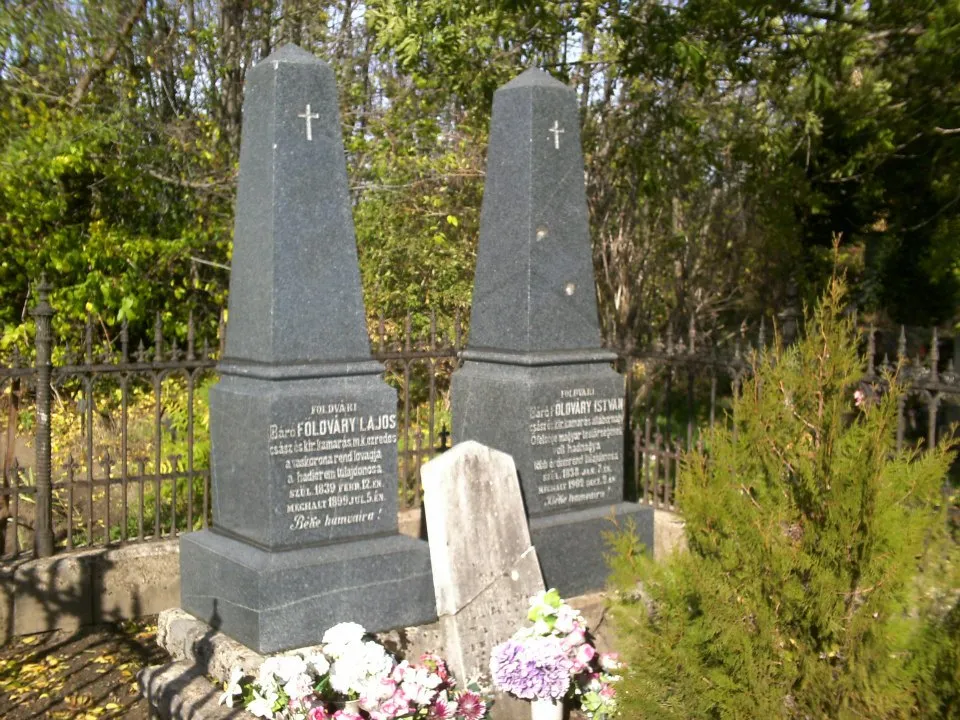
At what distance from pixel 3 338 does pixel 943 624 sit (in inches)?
398

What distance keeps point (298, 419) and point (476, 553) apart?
1107 mm

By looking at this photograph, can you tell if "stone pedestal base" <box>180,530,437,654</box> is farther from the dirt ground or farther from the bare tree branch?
the bare tree branch

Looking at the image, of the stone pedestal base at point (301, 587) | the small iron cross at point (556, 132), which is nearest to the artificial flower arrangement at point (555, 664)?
the stone pedestal base at point (301, 587)

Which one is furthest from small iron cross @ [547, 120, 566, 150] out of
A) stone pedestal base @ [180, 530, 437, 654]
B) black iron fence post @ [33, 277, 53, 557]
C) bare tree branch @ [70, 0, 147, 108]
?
bare tree branch @ [70, 0, 147, 108]

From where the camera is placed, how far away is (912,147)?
38.4 feet

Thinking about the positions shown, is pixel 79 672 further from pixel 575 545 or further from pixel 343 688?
pixel 575 545

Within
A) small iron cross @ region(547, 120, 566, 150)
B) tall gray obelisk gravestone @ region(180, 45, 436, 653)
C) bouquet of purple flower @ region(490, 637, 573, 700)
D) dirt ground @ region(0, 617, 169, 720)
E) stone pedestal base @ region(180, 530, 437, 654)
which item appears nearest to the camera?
bouquet of purple flower @ region(490, 637, 573, 700)

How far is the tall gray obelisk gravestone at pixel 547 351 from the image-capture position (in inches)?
239

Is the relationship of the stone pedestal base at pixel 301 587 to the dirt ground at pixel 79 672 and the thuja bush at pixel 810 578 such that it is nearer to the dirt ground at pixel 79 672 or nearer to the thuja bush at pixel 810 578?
the dirt ground at pixel 79 672

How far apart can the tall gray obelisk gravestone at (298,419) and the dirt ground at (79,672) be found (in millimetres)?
601

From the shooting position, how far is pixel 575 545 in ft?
19.9

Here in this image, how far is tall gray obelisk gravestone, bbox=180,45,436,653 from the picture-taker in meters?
5.12

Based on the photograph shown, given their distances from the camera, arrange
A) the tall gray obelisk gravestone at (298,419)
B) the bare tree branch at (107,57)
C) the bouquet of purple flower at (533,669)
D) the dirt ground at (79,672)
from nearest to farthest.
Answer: the bouquet of purple flower at (533,669)
the tall gray obelisk gravestone at (298,419)
the dirt ground at (79,672)
the bare tree branch at (107,57)

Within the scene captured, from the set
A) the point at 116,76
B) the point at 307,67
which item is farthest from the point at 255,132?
the point at 116,76
